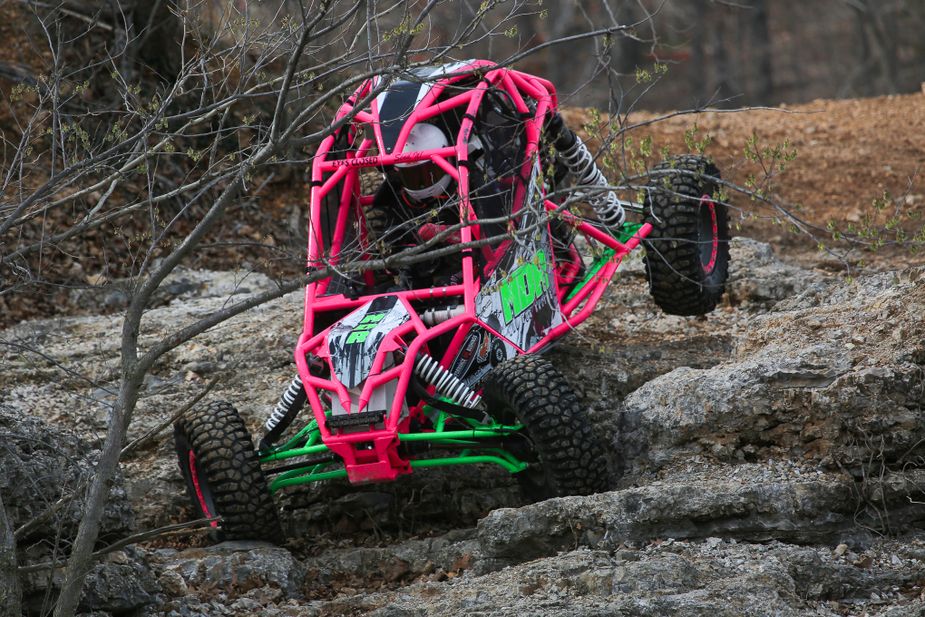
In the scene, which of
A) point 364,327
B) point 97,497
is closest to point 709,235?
point 364,327

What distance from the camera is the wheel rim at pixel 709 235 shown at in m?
9.38

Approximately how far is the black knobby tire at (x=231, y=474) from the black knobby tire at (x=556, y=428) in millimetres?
1397

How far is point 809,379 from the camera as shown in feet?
23.1

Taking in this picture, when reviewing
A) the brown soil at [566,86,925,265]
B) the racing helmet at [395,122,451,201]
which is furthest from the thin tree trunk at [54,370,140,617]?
the brown soil at [566,86,925,265]

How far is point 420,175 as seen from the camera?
8297 mm

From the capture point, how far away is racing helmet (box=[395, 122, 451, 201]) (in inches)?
323

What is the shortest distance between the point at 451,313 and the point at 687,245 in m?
1.98

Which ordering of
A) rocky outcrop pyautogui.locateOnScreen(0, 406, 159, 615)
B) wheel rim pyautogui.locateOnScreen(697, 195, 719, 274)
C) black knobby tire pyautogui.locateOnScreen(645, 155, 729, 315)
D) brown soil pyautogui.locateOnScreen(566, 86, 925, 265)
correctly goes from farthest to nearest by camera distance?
brown soil pyautogui.locateOnScreen(566, 86, 925, 265) → wheel rim pyautogui.locateOnScreen(697, 195, 719, 274) → black knobby tire pyautogui.locateOnScreen(645, 155, 729, 315) → rocky outcrop pyautogui.locateOnScreen(0, 406, 159, 615)

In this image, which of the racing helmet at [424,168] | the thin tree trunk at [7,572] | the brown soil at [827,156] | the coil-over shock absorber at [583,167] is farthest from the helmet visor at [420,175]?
the brown soil at [827,156]

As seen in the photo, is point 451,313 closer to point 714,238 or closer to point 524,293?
point 524,293

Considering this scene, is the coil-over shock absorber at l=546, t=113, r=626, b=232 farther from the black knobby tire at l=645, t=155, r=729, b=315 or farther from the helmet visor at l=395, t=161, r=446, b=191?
the helmet visor at l=395, t=161, r=446, b=191

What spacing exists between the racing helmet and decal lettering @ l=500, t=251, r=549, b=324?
0.69 m

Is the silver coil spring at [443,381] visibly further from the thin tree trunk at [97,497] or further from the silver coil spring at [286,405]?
the thin tree trunk at [97,497]

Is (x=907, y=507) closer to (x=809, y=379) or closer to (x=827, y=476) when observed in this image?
(x=827, y=476)
